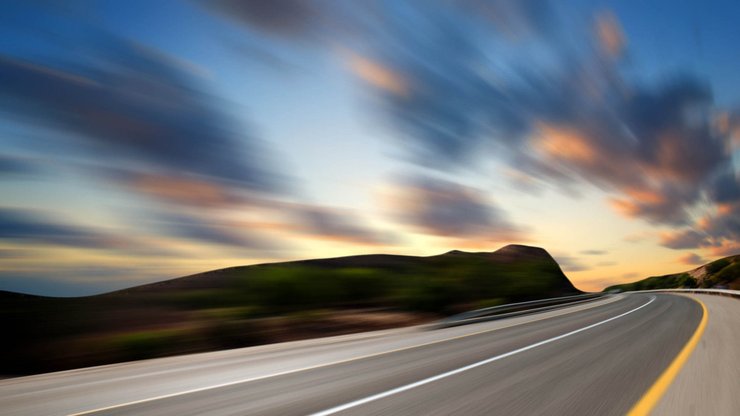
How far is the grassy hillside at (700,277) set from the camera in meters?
105

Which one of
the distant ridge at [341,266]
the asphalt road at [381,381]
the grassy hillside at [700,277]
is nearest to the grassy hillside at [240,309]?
the distant ridge at [341,266]

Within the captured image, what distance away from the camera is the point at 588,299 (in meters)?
38.0

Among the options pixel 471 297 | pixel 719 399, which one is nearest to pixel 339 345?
pixel 719 399

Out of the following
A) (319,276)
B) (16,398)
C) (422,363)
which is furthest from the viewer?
(319,276)

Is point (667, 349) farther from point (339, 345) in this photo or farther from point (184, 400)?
point (184, 400)

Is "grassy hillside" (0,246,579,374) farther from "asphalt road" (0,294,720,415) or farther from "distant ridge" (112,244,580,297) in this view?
"asphalt road" (0,294,720,415)

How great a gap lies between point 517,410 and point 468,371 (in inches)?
97.9

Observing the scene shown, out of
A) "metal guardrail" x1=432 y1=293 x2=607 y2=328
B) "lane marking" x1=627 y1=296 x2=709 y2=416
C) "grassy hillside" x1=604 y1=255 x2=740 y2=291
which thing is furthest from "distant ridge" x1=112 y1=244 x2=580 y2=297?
"grassy hillside" x1=604 y1=255 x2=740 y2=291

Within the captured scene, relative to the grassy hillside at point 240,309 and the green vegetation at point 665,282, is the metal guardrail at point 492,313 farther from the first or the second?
the green vegetation at point 665,282

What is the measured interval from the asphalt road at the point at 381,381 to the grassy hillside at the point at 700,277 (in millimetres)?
116425

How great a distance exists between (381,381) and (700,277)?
149536 mm

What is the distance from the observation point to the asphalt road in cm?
544

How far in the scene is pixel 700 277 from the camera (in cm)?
12262

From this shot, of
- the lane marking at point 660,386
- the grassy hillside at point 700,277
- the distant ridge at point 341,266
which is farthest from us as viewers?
the grassy hillside at point 700,277
